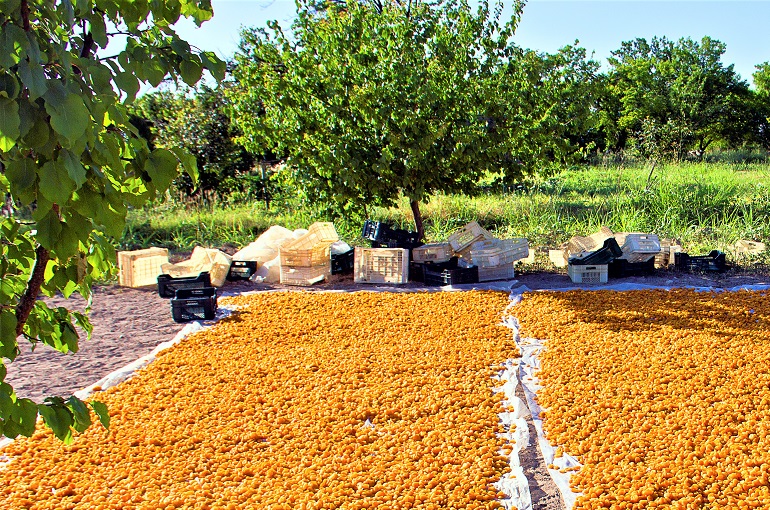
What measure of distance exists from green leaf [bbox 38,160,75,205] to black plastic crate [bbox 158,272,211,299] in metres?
5.92

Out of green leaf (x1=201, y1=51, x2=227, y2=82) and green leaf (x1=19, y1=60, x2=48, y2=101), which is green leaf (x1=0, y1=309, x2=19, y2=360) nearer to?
green leaf (x1=19, y1=60, x2=48, y2=101)

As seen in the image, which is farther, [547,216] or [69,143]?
[547,216]

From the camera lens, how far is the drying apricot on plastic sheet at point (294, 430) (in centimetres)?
328

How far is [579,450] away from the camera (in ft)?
11.8

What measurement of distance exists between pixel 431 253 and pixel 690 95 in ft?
71.7

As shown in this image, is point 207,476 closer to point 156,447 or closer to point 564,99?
point 156,447

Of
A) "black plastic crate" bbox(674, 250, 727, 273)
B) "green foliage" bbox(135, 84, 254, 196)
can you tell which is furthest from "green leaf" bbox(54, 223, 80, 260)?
"green foliage" bbox(135, 84, 254, 196)

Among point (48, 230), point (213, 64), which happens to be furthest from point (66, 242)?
point (213, 64)

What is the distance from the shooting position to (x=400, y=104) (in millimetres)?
7777

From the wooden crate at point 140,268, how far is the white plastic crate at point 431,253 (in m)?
3.05

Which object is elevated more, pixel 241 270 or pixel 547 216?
pixel 547 216

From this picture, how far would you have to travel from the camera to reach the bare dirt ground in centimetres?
389

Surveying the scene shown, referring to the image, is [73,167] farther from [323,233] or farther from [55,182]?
[323,233]

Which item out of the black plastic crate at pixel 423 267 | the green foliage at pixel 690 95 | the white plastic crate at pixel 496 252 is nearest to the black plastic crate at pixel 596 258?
the white plastic crate at pixel 496 252
